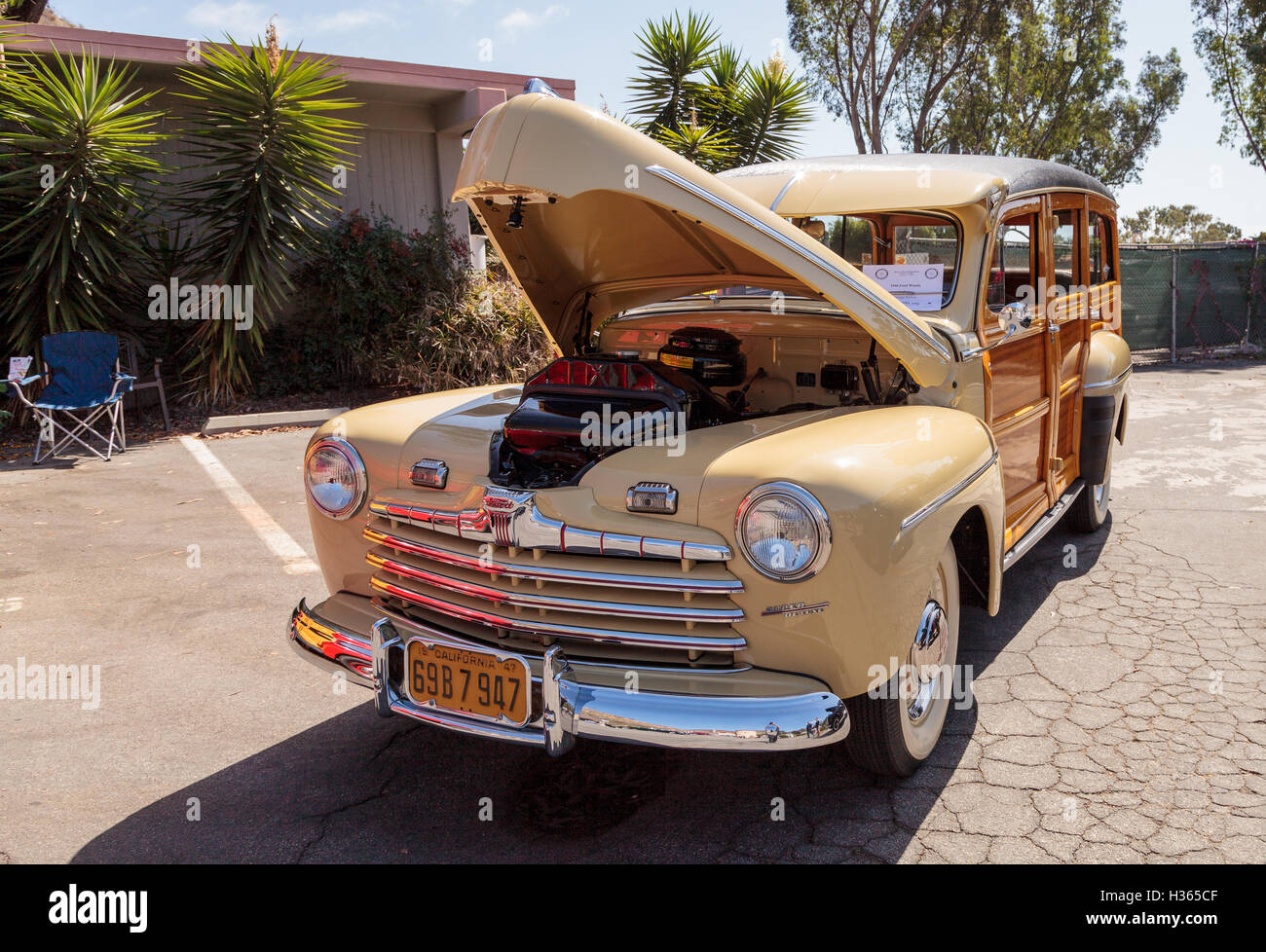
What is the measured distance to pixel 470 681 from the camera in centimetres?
242

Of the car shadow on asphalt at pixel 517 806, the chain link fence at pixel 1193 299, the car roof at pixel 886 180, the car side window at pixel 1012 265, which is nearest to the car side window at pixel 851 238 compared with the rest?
the car roof at pixel 886 180

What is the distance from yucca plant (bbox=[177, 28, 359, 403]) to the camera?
9.20m

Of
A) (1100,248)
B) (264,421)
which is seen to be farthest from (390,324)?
(1100,248)

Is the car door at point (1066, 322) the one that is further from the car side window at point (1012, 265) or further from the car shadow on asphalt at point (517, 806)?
the car shadow on asphalt at point (517, 806)

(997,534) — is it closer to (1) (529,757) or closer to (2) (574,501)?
(2) (574,501)

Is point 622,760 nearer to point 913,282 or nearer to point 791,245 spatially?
point 791,245

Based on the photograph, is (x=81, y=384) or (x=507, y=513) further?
(x=81, y=384)

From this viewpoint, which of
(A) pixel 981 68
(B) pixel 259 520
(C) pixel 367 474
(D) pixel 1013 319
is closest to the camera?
(C) pixel 367 474

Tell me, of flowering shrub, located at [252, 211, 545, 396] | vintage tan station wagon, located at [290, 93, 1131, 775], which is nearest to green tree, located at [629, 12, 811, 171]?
flowering shrub, located at [252, 211, 545, 396]

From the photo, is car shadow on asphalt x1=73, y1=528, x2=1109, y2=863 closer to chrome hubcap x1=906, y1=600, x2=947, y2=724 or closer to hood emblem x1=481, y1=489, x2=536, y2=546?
chrome hubcap x1=906, y1=600, x2=947, y2=724

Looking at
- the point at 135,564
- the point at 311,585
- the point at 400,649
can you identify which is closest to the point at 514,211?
the point at 400,649

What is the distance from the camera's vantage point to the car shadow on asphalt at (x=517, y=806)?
2482mm

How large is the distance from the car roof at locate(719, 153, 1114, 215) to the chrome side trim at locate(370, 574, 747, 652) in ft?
6.57

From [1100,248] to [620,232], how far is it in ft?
10.6
